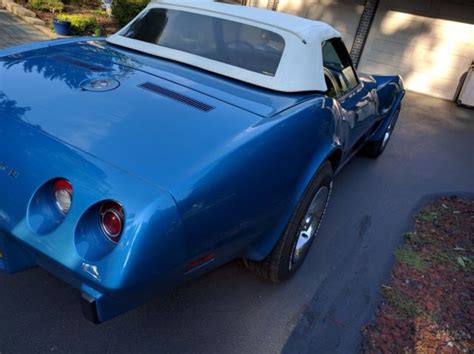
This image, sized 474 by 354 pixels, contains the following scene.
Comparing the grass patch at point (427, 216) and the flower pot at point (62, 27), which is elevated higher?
the flower pot at point (62, 27)

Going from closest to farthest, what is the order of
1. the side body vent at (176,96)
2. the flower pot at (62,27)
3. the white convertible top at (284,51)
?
the side body vent at (176,96) < the white convertible top at (284,51) < the flower pot at (62,27)

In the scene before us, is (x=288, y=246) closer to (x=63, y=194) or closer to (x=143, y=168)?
(x=143, y=168)

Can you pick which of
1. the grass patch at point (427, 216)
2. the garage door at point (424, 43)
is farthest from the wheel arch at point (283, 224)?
the garage door at point (424, 43)

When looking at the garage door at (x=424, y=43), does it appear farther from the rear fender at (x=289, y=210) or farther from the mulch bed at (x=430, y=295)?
the rear fender at (x=289, y=210)

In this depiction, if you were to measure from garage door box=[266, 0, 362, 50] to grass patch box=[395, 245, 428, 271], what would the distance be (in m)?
9.06

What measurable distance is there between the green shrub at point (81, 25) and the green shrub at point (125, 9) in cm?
79

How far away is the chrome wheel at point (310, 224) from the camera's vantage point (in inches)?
103

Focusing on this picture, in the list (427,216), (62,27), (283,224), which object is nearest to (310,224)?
(283,224)

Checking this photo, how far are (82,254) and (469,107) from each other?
33.9ft

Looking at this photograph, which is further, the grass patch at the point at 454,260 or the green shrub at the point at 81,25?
the green shrub at the point at 81,25

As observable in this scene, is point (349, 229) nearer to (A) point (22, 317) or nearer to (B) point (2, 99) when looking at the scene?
(A) point (22, 317)

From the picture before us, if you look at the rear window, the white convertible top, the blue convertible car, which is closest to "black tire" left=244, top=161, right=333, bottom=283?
the blue convertible car

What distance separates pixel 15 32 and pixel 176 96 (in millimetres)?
7244

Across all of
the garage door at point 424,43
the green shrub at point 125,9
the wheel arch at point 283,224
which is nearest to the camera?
the wheel arch at point 283,224
